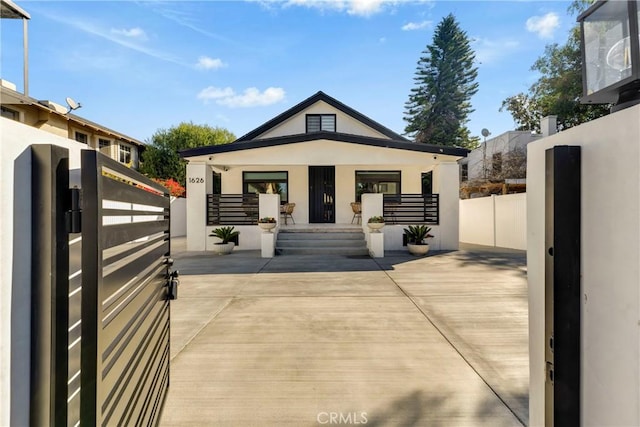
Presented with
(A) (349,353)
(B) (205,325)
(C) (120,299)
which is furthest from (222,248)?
(C) (120,299)

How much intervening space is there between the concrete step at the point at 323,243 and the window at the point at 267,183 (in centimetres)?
348

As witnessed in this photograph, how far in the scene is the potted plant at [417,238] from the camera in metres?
8.81

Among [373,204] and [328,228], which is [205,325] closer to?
[373,204]

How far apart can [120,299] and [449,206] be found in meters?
10.3

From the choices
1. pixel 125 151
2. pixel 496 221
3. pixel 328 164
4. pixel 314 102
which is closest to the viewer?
pixel 328 164

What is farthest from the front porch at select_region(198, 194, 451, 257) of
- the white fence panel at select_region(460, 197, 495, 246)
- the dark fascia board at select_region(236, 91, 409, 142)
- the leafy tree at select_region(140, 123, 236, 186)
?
the leafy tree at select_region(140, 123, 236, 186)

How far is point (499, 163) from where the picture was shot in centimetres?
1680

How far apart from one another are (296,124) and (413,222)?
768 centimetres

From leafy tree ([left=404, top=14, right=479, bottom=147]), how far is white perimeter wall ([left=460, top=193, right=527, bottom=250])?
60.2ft

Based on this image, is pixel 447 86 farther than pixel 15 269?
Yes

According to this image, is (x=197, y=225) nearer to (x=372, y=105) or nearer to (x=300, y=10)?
(x=300, y=10)

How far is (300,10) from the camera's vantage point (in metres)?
9.94

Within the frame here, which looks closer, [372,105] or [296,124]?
[296,124]

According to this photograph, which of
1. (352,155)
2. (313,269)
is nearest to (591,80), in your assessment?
(313,269)
